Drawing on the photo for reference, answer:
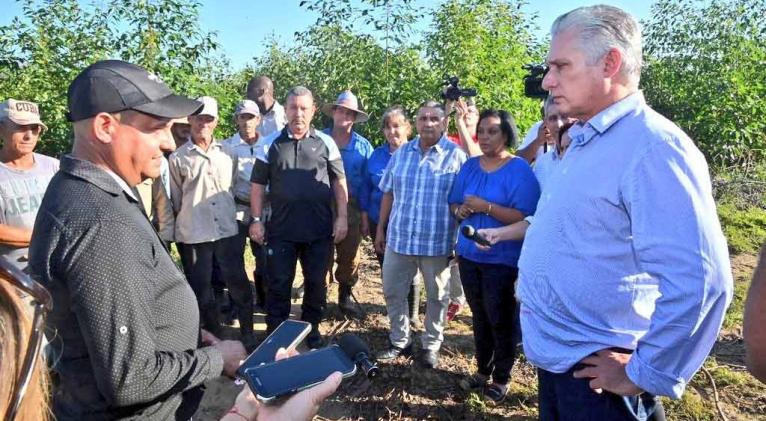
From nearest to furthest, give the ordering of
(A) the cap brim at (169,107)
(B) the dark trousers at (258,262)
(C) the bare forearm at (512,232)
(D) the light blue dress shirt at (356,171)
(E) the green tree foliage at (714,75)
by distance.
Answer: (A) the cap brim at (169,107) → (C) the bare forearm at (512,232) → (B) the dark trousers at (258,262) → (D) the light blue dress shirt at (356,171) → (E) the green tree foliage at (714,75)

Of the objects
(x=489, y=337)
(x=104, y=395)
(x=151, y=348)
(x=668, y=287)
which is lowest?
(x=489, y=337)

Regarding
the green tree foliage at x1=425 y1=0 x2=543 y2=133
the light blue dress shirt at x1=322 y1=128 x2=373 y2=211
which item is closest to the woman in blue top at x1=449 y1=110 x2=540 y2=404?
the light blue dress shirt at x1=322 y1=128 x2=373 y2=211

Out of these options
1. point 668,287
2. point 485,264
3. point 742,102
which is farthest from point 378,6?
A: point 668,287

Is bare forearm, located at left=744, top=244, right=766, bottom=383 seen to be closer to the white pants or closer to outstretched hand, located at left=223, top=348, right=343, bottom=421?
outstretched hand, located at left=223, top=348, right=343, bottom=421

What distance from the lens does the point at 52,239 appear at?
150 centimetres

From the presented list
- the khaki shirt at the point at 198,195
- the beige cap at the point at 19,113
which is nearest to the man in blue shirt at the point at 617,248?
the khaki shirt at the point at 198,195

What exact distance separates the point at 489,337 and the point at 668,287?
2325mm

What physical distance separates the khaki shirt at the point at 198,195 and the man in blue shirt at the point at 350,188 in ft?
4.29

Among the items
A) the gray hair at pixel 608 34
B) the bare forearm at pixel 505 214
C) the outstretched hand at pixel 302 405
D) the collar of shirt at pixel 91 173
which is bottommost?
the outstretched hand at pixel 302 405

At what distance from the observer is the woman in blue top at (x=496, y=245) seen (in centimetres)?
350

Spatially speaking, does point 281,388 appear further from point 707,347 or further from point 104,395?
point 707,347

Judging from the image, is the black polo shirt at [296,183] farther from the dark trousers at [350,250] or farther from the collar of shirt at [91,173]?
the collar of shirt at [91,173]

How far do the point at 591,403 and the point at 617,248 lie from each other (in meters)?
0.56

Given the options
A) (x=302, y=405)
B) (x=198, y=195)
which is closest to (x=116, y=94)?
(x=302, y=405)
